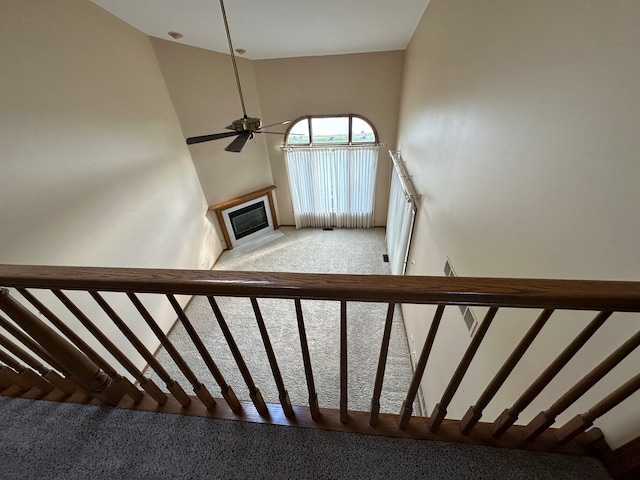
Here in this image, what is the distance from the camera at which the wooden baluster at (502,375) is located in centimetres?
65

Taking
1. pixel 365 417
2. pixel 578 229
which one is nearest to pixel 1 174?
pixel 365 417

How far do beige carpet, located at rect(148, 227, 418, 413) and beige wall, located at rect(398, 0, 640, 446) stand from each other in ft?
3.86

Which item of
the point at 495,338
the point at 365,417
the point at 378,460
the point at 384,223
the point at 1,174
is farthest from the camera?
the point at 384,223

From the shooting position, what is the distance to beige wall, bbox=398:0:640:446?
27.1 inches

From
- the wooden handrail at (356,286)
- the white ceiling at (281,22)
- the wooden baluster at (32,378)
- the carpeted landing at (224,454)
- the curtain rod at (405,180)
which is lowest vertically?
the carpeted landing at (224,454)

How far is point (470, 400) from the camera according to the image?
4.96ft

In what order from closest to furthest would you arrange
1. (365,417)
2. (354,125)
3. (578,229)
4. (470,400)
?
(578,229), (365,417), (470,400), (354,125)

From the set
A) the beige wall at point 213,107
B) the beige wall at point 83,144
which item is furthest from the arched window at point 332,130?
the beige wall at point 83,144

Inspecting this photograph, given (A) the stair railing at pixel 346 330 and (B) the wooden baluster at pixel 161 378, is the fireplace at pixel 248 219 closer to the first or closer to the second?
(A) the stair railing at pixel 346 330

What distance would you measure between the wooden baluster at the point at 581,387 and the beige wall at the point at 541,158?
0.30 ft

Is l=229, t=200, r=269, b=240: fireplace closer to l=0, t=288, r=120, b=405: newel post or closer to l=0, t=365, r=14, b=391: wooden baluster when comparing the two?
l=0, t=365, r=14, b=391: wooden baluster

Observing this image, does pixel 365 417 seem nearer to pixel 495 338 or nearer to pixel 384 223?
pixel 495 338

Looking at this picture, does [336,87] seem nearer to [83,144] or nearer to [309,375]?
[83,144]

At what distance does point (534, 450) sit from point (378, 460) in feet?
1.77
